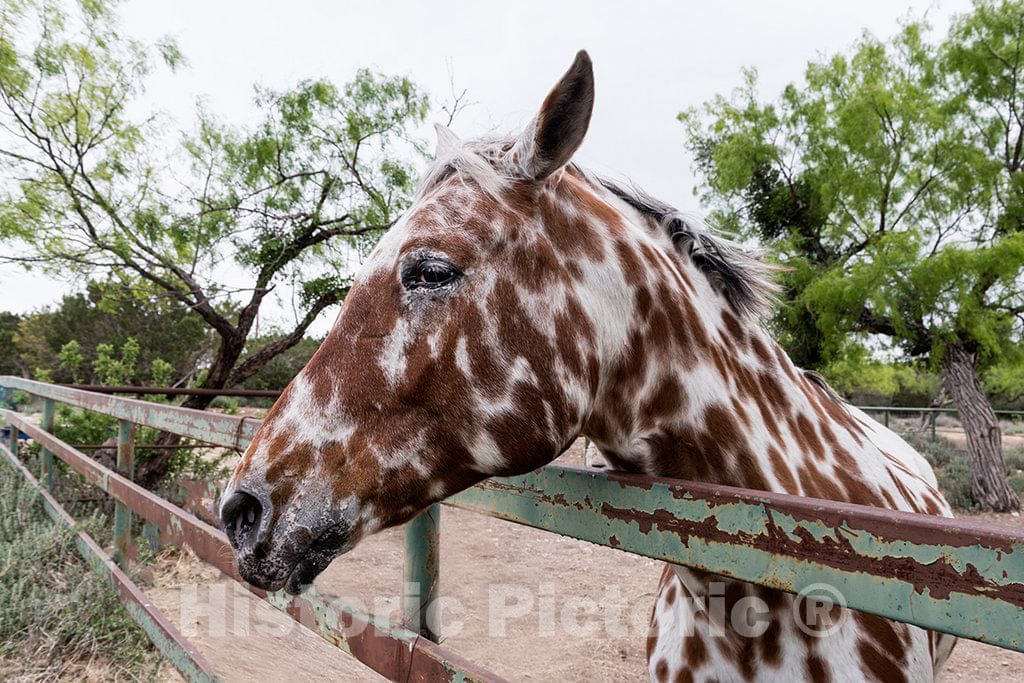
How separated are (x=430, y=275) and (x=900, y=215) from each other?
1148cm

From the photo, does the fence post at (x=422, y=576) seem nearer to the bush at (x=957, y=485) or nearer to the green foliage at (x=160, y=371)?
the green foliage at (x=160, y=371)

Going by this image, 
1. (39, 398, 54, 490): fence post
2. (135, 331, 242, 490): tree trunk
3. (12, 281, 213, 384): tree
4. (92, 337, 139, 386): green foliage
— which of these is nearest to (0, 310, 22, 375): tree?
(12, 281, 213, 384): tree

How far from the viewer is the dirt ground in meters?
3.86

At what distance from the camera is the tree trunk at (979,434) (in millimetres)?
9586

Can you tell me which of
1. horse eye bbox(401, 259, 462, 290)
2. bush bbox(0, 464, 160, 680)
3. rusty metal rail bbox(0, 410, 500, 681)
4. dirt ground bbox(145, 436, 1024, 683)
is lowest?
dirt ground bbox(145, 436, 1024, 683)

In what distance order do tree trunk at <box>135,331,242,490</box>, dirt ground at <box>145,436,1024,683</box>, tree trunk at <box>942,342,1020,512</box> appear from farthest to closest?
tree trunk at <box>942,342,1020,512</box> < tree trunk at <box>135,331,242,490</box> < dirt ground at <box>145,436,1024,683</box>

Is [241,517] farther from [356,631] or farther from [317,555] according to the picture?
[356,631]

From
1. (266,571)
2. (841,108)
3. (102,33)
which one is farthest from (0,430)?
(841,108)

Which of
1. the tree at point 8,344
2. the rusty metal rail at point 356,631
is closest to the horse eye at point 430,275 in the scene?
the rusty metal rail at point 356,631

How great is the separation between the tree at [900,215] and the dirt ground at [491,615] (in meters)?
4.88

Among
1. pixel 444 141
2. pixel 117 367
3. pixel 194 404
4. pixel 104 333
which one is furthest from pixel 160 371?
pixel 104 333

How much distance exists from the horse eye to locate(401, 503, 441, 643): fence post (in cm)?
59

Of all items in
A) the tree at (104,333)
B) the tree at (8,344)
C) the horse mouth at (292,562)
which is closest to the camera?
the horse mouth at (292,562)

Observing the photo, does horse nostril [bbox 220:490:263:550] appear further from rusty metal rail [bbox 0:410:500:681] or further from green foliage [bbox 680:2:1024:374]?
green foliage [bbox 680:2:1024:374]
